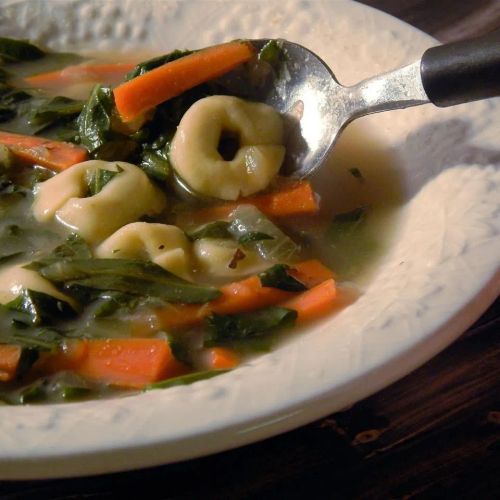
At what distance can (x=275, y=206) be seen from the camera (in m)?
1.88

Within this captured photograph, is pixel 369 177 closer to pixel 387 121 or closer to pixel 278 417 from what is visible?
pixel 387 121

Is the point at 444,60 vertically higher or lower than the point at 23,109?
higher

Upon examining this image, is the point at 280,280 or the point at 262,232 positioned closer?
the point at 280,280

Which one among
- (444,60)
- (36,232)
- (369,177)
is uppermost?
(444,60)

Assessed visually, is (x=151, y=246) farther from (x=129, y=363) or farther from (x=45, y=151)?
(x=45, y=151)

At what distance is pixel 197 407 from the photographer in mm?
1116

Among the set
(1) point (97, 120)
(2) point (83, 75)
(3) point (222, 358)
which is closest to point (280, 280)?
(3) point (222, 358)

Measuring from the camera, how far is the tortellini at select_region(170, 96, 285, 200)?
189 cm

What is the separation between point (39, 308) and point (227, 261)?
42 cm

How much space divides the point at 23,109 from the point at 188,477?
1.50m

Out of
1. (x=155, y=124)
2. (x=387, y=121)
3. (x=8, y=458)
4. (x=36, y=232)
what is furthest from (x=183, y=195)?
(x=8, y=458)

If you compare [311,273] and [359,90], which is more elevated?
[359,90]

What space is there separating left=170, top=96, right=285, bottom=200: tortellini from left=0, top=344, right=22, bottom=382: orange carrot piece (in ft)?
2.16

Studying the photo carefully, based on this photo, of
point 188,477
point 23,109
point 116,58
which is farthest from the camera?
point 116,58
